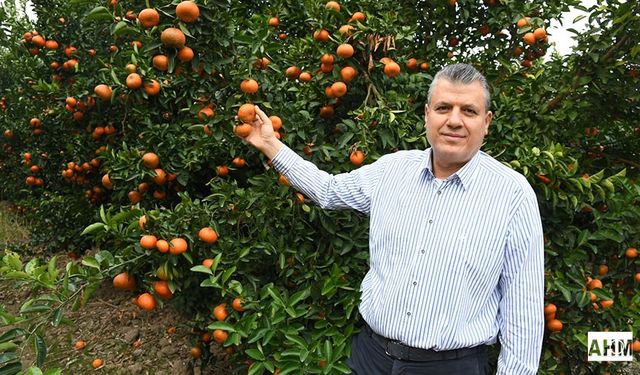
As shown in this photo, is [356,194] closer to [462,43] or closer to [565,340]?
[565,340]

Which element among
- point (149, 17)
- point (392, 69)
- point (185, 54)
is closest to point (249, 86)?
point (185, 54)

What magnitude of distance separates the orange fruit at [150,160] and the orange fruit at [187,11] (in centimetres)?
109

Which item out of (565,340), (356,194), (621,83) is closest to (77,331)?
(356,194)

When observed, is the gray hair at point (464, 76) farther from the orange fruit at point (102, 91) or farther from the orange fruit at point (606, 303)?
the orange fruit at point (102, 91)

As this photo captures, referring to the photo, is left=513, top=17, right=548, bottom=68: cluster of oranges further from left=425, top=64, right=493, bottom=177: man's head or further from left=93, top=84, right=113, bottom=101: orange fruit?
left=93, top=84, right=113, bottom=101: orange fruit

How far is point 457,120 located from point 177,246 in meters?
1.18

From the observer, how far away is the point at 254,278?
211 cm

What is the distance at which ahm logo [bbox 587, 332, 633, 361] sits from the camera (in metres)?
2.18

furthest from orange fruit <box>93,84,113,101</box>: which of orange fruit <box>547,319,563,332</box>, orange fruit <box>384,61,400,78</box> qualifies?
orange fruit <box>547,319,563,332</box>

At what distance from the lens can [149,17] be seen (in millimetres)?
1691


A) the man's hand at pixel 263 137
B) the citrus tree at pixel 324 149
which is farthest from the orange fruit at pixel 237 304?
the man's hand at pixel 263 137

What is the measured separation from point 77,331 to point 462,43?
4028 mm

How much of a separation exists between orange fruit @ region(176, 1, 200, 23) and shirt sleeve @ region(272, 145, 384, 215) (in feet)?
1.90

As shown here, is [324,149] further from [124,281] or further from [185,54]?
[124,281]
